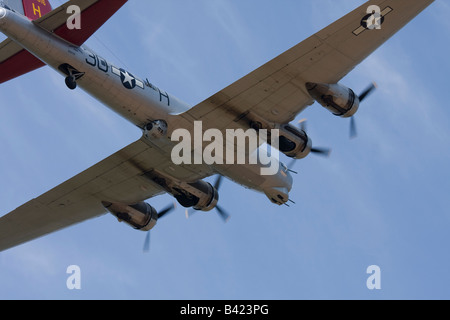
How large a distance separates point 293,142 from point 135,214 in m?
9.32

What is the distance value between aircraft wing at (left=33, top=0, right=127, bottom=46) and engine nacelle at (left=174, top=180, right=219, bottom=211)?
28.6 feet

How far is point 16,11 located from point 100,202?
35.4ft

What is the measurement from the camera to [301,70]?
103 ft

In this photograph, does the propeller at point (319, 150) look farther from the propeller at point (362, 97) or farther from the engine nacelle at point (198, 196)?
the engine nacelle at point (198, 196)

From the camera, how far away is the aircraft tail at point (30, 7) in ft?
105

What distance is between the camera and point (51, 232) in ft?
134

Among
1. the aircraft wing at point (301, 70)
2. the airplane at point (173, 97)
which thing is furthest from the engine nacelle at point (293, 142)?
the aircraft wing at point (301, 70)

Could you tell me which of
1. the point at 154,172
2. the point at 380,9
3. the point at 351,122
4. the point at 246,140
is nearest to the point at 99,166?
the point at 154,172

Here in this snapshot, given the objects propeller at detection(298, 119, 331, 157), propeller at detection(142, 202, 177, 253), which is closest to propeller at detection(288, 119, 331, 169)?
propeller at detection(298, 119, 331, 157)

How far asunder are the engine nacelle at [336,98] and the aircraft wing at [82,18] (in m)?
8.14

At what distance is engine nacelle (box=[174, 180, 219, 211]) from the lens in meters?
37.0

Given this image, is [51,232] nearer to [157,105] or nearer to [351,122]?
[157,105]

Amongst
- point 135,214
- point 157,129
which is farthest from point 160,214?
point 157,129

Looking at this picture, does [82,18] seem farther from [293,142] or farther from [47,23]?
[293,142]
